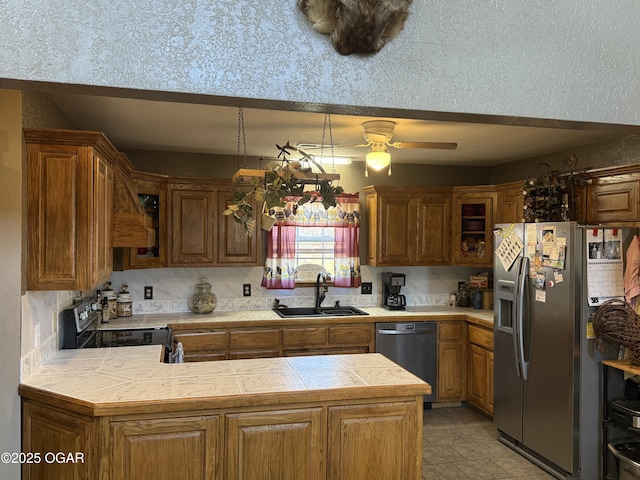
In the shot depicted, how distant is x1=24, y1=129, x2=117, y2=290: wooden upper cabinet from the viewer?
8.63 feet

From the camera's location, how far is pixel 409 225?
5137 mm

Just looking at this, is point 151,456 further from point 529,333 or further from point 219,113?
point 529,333

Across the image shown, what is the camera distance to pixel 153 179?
4430 mm

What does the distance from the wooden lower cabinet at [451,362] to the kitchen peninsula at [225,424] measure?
7.45 ft

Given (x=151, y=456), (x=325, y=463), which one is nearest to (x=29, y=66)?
(x=151, y=456)

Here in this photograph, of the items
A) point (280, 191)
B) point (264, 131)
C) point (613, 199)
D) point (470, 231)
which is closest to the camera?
point (280, 191)

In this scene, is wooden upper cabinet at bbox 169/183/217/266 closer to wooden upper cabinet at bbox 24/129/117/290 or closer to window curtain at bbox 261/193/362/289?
window curtain at bbox 261/193/362/289

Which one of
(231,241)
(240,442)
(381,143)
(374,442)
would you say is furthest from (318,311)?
(240,442)

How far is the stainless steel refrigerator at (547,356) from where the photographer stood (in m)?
3.32

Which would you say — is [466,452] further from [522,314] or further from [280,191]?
[280,191]

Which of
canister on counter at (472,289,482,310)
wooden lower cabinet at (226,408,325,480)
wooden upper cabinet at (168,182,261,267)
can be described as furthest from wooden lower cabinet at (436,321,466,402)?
wooden lower cabinet at (226,408,325,480)

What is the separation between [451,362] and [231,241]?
96.7 inches

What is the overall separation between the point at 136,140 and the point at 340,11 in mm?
3514

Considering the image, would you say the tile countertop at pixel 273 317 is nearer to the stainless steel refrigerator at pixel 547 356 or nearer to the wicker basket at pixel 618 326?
the stainless steel refrigerator at pixel 547 356
